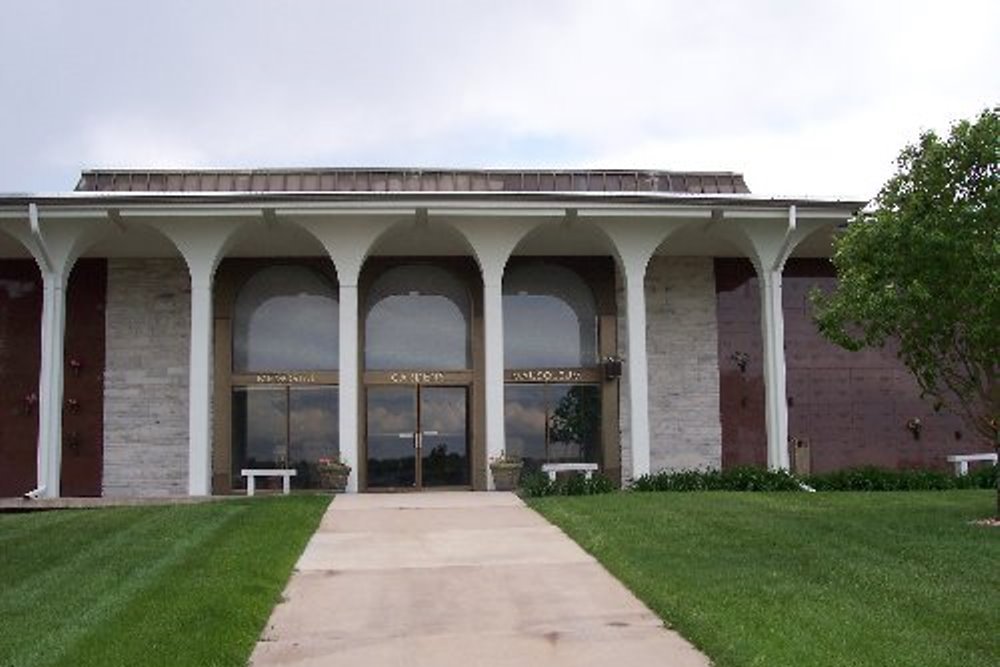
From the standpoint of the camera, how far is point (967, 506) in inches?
571

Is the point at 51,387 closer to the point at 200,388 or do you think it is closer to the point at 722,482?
the point at 200,388

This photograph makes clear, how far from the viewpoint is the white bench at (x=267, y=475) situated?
19.5 meters

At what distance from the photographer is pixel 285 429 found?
20.7 meters

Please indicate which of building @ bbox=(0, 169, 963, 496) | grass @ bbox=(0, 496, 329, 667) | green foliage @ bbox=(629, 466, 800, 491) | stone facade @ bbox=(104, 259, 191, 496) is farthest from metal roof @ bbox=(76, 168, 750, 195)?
grass @ bbox=(0, 496, 329, 667)

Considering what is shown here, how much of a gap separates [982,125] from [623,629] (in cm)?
728

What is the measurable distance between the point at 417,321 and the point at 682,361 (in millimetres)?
5187

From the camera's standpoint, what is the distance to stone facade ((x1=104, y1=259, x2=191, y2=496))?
2080 centimetres

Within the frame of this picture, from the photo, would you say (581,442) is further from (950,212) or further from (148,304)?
(950,212)

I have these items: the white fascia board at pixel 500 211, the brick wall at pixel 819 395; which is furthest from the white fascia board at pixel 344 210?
the brick wall at pixel 819 395

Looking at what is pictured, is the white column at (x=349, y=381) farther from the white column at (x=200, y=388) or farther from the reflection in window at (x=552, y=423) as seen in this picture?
the reflection in window at (x=552, y=423)

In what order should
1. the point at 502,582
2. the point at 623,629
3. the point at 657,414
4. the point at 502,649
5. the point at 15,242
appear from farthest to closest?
the point at 657,414 → the point at 15,242 → the point at 502,582 → the point at 623,629 → the point at 502,649

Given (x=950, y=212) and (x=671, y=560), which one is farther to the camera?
(x=950, y=212)

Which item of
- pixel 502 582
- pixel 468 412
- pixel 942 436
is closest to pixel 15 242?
pixel 468 412

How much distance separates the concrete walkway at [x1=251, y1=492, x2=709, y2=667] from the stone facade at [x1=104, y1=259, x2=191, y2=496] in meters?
8.87
